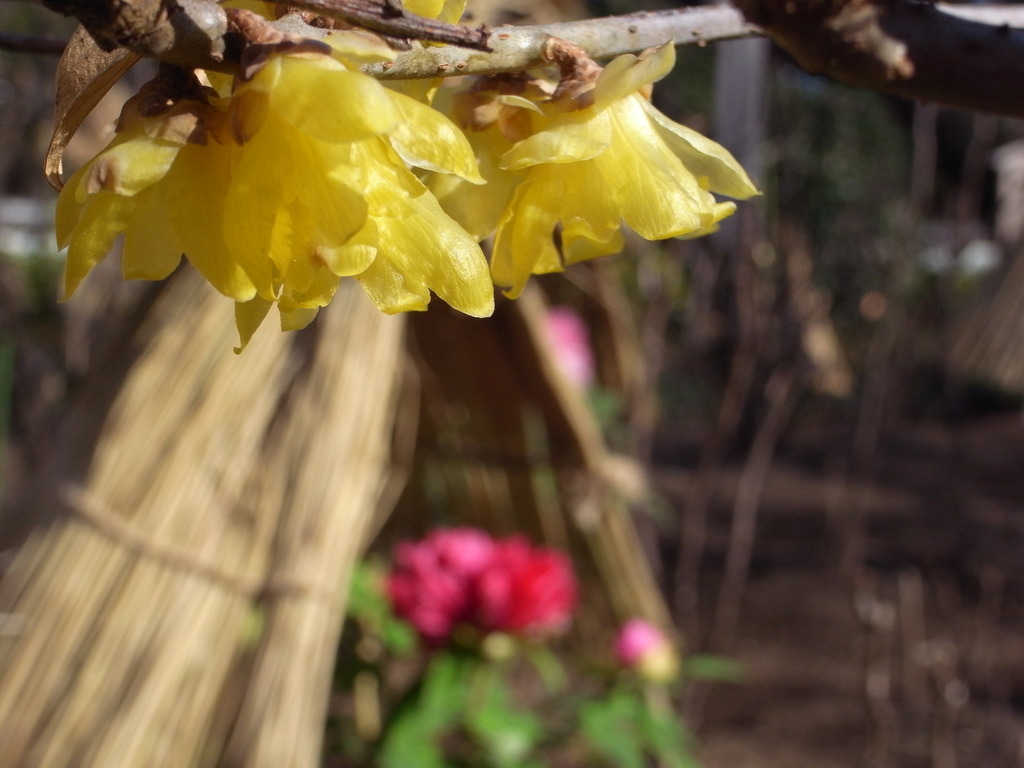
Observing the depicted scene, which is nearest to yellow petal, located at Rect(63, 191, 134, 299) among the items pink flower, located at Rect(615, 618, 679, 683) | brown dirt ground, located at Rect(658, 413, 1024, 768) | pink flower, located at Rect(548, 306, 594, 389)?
pink flower, located at Rect(615, 618, 679, 683)

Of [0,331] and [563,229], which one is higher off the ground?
[563,229]

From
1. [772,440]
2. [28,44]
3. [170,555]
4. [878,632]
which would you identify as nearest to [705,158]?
[28,44]

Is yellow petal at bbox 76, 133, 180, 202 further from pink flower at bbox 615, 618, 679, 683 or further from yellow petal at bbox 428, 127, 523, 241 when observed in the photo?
pink flower at bbox 615, 618, 679, 683

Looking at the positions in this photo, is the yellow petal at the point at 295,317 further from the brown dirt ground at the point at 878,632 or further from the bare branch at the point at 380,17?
the brown dirt ground at the point at 878,632

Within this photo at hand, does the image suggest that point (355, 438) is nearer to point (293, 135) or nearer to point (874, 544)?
point (293, 135)

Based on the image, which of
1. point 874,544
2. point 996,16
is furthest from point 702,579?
point 996,16

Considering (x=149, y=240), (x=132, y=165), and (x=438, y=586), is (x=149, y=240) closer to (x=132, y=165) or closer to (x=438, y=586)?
(x=132, y=165)
